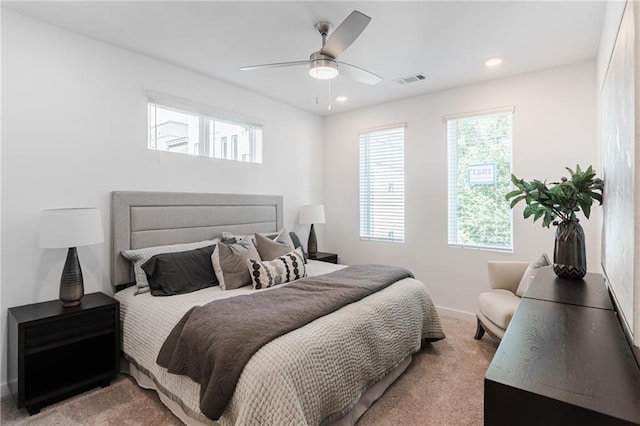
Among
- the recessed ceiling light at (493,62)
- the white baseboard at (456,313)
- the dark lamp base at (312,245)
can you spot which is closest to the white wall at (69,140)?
the dark lamp base at (312,245)

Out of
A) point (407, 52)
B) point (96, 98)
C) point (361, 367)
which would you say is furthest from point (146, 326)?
point (407, 52)

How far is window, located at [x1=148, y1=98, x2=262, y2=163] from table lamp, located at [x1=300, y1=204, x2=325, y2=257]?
92 cm

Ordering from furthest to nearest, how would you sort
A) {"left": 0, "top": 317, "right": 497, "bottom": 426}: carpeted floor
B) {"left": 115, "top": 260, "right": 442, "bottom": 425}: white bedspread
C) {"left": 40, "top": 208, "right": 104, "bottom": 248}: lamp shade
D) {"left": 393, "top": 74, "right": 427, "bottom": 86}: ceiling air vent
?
1. {"left": 393, "top": 74, "right": 427, "bottom": 86}: ceiling air vent
2. {"left": 40, "top": 208, "right": 104, "bottom": 248}: lamp shade
3. {"left": 0, "top": 317, "right": 497, "bottom": 426}: carpeted floor
4. {"left": 115, "top": 260, "right": 442, "bottom": 425}: white bedspread

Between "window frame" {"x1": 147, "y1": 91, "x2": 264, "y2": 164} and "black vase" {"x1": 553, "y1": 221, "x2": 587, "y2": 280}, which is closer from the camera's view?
"black vase" {"x1": 553, "y1": 221, "x2": 587, "y2": 280}

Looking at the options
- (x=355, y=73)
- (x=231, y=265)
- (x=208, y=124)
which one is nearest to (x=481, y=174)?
(x=355, y=73)

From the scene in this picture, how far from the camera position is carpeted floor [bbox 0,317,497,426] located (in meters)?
2.13

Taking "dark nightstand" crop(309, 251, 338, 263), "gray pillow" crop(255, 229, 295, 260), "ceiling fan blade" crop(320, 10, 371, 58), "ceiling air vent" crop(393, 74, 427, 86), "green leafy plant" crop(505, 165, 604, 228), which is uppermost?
"ceiling air vent" crop(393, 74, 427, 86)

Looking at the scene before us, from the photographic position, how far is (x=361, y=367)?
6.89 feet

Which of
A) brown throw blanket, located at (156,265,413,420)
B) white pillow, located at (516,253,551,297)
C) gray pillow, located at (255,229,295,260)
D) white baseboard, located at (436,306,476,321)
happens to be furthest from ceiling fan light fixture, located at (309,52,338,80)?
white baseboard, located at (436,306,476,321)

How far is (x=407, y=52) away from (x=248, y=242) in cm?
235

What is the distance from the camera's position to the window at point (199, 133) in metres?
3.29

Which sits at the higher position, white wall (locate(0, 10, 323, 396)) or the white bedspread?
white wall (locate(0, 10, 323, 396))

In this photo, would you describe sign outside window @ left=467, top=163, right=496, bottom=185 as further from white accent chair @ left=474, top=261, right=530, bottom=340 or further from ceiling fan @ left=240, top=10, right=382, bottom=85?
ceiling fan @ left=240, top=10, right=382, bottom=85

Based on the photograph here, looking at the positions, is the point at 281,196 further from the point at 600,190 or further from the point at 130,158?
the point at 600,190
